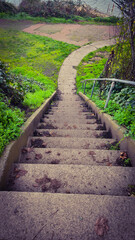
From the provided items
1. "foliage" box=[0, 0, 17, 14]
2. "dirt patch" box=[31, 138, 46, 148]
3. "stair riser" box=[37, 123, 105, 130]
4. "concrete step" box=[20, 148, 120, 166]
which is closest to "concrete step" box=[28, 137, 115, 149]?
"dirt patch" box=[31, 138, 46, 148]

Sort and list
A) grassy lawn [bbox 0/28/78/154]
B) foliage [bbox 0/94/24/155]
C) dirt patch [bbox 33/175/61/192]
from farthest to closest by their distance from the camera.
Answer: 1. grassy lawn [bbox 0/28/78/154]
2. foliage [bbox 0/94/24/155]
3. dirt patch [bbox 33/175/61/192]

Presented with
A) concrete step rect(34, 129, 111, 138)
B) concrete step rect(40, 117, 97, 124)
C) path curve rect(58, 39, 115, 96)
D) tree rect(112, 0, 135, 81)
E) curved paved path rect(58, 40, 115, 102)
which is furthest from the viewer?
path curve rect(58, 39, 115, 96)

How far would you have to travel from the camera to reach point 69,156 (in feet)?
6.58

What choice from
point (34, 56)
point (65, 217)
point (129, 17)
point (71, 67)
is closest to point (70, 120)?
point (65, 217)

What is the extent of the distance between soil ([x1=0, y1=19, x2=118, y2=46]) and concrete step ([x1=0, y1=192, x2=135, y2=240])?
1889 centimetres

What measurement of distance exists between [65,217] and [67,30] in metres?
23.5

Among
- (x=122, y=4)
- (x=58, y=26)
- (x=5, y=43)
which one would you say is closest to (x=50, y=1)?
(x=58, y=26)

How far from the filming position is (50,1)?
21.9 meters

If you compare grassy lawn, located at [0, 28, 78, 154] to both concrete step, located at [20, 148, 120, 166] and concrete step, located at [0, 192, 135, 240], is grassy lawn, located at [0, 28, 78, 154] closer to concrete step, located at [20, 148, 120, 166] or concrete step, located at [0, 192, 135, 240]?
concrete step, located at [20, 148, 120, 166]

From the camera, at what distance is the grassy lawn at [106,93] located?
224 centimetres

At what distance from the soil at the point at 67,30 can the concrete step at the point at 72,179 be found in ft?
60.6

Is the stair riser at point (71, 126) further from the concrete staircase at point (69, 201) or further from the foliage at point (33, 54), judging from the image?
the foliage at point (33, 54)

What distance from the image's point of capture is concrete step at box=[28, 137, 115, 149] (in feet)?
7.67

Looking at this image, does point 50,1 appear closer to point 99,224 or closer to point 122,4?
point 122,4
